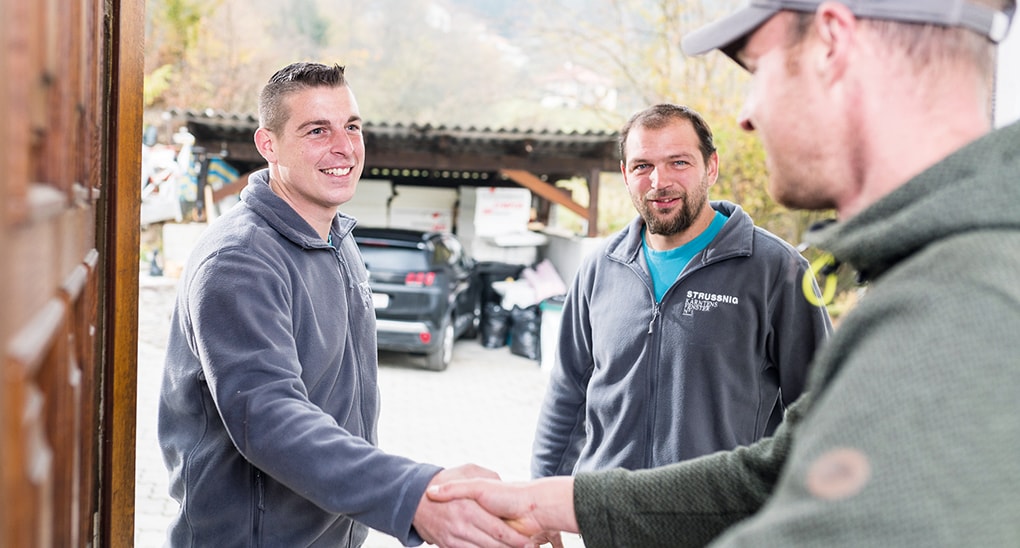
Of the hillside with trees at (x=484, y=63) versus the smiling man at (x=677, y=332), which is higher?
the hillside with trees at (x=484, y=63)

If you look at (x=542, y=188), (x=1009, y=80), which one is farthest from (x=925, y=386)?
(x=542, y=188)

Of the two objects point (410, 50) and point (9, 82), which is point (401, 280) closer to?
point (9, 82)

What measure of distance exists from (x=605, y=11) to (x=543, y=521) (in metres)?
19.0

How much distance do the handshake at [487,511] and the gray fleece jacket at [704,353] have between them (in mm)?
1044

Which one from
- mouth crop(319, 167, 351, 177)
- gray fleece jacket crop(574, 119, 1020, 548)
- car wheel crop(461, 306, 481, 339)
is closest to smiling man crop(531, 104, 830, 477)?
mouth crop(319, 167, 351, 177)

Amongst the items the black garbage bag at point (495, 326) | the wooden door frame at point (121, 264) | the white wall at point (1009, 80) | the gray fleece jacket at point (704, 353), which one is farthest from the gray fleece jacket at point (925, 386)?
the black garbage bag at point (495, 326)

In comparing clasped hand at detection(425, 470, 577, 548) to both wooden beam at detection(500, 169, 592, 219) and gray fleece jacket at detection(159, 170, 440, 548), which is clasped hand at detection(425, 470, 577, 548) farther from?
wooden beam at detection(500, 169, 592, 219)

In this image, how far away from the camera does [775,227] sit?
14461 mm

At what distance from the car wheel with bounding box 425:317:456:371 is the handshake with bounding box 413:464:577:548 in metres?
9.09

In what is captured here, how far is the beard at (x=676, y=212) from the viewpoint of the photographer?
352 cm

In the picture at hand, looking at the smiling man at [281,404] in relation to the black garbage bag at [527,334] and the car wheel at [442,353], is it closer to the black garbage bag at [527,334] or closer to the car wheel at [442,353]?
the car wheel at [442,353]

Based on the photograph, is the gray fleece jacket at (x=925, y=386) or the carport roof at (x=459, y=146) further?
the carport roof at (x=459, y=146)

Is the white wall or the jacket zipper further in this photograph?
the white wall

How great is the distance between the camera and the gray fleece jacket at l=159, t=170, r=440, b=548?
216 cm
